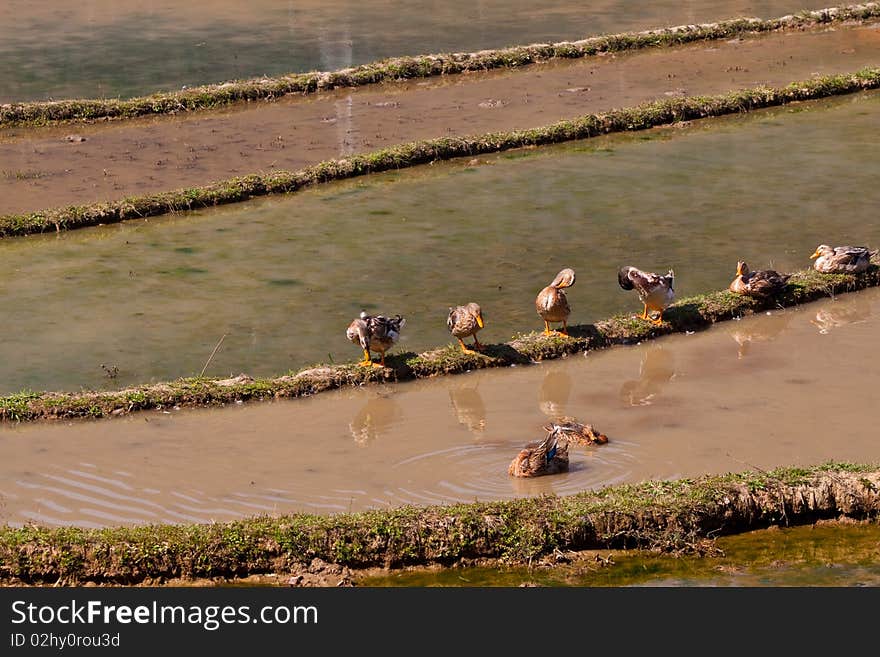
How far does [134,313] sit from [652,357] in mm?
5074

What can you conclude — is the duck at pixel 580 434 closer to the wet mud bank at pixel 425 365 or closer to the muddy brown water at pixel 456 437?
the muddy brown water at pixel 456 437

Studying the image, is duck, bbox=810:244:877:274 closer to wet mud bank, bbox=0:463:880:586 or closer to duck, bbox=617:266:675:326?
duck, bbox=617:266:675:326

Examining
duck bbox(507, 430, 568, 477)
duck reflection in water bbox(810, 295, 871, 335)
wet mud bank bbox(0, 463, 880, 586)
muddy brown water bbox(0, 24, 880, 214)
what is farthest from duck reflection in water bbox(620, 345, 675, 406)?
muddy brown water bbox(0, 24, 880, 214)

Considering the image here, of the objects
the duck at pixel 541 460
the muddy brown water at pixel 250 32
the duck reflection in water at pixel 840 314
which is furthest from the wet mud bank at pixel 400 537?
the muddy brown water at pixel 250 32

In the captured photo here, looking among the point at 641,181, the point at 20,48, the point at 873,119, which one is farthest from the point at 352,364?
the point at 20,48

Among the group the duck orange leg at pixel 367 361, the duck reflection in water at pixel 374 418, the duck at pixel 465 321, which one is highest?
the duck at pixel 465 321

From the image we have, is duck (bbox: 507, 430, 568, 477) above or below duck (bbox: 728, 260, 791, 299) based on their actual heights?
below

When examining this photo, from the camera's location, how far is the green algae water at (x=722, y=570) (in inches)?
351

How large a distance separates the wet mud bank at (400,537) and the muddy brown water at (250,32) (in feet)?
55.2

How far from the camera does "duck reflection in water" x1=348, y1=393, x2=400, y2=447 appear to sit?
1136 cm

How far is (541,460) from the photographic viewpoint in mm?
10086

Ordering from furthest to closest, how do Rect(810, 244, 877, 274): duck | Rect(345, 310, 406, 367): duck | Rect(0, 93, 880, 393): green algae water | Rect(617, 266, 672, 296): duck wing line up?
1. Rect(810, 244, 877, 274): duck
2. Rect(0, 93, 880, 393): green algae water
3. Rect(617, 266, 672, 296): duck wing
4. Rect(345, 310, 406, 367): duck

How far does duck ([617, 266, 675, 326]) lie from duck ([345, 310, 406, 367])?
2328 mm

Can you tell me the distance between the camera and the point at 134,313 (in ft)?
46.4
